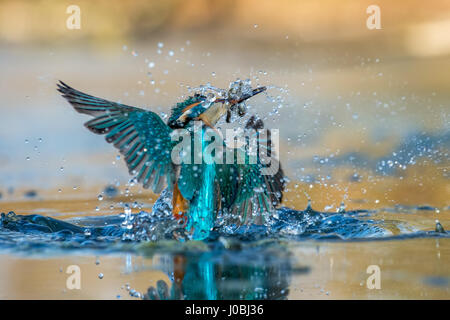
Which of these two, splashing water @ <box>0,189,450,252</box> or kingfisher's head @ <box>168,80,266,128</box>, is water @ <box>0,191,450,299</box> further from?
kingfisher's head @ <box>168,80,266,128</box>

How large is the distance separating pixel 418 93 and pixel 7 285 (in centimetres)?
602

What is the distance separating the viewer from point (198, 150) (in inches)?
211

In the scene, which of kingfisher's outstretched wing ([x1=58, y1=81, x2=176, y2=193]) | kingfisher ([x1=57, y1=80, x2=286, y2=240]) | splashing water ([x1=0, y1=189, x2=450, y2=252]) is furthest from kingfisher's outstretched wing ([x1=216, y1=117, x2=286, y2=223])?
kingfisher's outstretched wing ([x1=58, y1=81, x2=176, y2=193])

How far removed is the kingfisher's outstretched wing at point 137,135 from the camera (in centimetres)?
532

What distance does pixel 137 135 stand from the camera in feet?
17.6

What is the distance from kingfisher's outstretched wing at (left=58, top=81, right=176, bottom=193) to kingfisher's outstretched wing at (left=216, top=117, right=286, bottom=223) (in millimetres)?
465

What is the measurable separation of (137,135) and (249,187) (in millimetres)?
965

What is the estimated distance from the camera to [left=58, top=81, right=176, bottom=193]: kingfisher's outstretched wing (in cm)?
532

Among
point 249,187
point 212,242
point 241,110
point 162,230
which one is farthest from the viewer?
point 241,110

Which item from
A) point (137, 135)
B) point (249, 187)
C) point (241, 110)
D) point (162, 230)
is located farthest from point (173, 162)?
point (241, 110)

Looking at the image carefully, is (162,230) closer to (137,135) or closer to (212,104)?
(137,135)

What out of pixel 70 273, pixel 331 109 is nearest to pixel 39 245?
pixel 70 273

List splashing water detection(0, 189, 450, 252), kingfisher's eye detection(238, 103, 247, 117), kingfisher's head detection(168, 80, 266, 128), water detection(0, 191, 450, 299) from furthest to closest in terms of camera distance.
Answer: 1. kingfisher's eye detection(238, 103, 247, 117)
2. kingfisher's head detection(168, 80, 266, 128)
3. splashing water detection(0, 189, 450, 252)
4. water detection(0, 191, 450, 299)

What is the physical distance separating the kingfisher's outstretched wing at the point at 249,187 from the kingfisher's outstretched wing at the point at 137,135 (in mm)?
465
